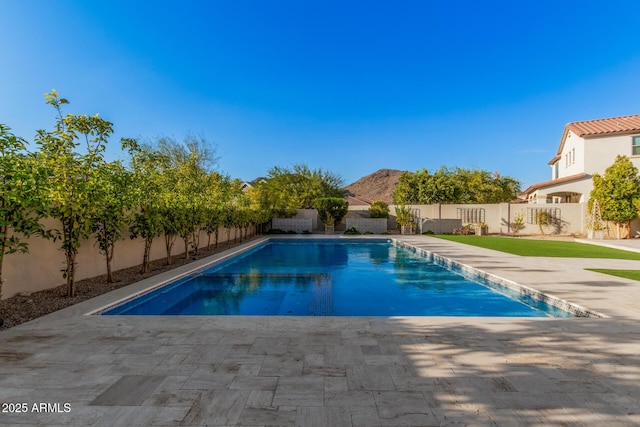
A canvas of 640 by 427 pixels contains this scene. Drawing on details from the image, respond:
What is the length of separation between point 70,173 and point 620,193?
24019 millimetres

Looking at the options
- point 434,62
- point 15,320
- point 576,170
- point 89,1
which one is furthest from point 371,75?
point 15,320

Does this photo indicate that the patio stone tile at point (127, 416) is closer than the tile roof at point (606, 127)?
Yes

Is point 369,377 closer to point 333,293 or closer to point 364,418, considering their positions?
point 364,418

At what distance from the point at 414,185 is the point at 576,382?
32.9 meters

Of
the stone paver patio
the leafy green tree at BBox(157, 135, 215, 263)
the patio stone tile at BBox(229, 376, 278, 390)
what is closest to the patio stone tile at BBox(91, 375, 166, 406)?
the stone paver patio

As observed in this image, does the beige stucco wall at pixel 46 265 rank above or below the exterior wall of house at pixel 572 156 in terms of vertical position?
below

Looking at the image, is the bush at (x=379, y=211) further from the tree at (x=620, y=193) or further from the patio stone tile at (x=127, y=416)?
the patio stone tile at (x=127, y=416)

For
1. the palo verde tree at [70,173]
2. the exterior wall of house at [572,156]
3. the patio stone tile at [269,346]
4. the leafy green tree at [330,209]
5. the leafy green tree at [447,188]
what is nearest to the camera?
the patio stone tile at [269,346]

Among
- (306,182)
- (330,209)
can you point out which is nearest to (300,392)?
(330,209)

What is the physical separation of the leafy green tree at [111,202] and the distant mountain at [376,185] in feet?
251

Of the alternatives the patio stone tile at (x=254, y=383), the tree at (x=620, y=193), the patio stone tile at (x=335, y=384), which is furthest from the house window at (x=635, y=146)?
the patio stone tile at (x=254, y=383)

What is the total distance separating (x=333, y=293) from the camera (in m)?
7.30

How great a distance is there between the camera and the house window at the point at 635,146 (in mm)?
19328

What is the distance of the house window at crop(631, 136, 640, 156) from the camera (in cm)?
1933
